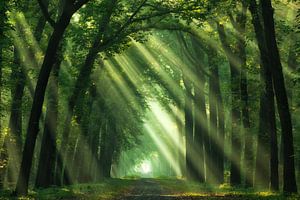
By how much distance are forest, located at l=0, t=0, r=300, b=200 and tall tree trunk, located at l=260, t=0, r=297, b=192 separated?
4 centimetres

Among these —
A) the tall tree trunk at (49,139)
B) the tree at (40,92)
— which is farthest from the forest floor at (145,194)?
the tall tree trunk at (49,139)

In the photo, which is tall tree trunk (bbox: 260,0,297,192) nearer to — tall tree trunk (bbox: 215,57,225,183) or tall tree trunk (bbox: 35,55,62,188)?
tall tree trunk (bbox: 35,55,62,188)

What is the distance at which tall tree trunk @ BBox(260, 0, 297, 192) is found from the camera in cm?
1677

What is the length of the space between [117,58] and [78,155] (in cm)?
880

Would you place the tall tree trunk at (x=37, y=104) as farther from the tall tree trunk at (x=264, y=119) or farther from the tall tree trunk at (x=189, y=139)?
the tall tree trunk at (x=189, y=139)

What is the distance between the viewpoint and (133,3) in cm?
2392

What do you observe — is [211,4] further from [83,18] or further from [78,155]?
[78,155]

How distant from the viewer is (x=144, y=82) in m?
46.1

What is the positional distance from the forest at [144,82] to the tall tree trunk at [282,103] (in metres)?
0.04

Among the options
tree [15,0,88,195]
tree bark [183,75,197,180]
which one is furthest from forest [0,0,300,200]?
tree bark [183,75,197,180]

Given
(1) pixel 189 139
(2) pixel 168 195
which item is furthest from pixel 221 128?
(2) pixel 168 195

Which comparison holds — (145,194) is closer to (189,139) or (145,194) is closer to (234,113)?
(234,113)

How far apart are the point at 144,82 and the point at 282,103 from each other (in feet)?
96.6

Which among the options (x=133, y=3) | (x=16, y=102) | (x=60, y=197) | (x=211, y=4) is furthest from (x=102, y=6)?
(x=60, y=197)
